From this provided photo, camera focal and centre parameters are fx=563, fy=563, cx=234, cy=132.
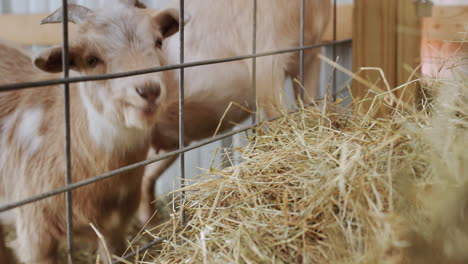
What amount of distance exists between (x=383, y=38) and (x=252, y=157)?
1.32m

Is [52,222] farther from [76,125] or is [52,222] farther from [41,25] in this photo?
[41,25]

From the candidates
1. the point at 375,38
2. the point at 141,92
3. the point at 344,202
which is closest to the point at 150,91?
the point at 141,92

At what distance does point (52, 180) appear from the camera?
1311 millimetres

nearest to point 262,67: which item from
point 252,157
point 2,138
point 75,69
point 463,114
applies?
point 252,157

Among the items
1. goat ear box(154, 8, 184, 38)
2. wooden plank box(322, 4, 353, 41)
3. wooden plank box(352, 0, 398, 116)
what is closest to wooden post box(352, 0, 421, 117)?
wooden plank box(352, 0, 398, 116)

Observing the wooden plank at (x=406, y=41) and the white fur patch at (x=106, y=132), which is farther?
the wooden plank at (x=406, y=41)

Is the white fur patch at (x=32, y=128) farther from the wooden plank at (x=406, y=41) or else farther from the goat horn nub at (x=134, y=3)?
the wooden plank at (x=406, y=41)

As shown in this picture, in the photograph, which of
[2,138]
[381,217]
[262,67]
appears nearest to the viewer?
[381,217]

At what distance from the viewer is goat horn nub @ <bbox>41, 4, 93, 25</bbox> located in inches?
48.9

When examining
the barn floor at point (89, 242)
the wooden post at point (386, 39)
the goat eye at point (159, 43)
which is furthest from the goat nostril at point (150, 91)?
the wooden post at point (386, 39)

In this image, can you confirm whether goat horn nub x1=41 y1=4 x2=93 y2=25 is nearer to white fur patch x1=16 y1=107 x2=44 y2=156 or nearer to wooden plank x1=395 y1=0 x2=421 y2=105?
white fur patch x1=16 y1=107 x2=44 y2=156

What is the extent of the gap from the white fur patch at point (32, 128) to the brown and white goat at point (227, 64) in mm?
352

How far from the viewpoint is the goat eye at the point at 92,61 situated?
4.31 ft

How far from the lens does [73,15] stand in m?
1.30
